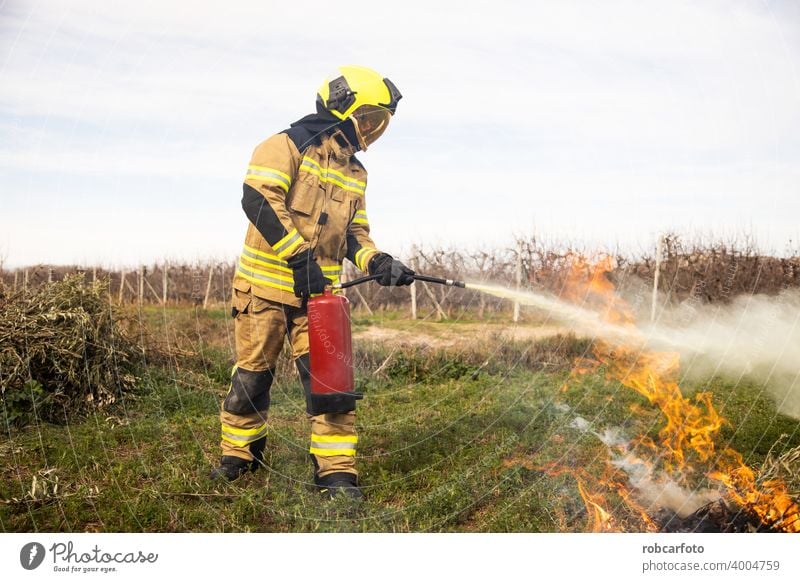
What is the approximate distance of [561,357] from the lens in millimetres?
7230

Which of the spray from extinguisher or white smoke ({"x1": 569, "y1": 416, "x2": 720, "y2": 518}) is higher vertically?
the spray from extinguisher

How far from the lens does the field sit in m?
4.11

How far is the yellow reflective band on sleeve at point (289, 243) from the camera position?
4094mm

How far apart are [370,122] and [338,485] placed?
2.16 m

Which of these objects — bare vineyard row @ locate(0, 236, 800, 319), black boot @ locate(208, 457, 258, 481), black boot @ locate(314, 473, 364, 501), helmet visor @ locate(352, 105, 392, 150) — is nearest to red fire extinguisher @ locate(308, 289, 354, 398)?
black boot @ locate(314, 473, 364, 501)

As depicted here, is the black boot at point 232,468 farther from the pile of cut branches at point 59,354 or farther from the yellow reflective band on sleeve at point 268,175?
the yellow reflective band on sleeve at point 268,175

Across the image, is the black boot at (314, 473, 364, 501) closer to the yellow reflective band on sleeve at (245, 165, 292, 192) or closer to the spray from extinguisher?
the spray from extinguisher

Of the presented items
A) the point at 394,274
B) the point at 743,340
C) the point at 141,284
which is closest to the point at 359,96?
the point at 394,274

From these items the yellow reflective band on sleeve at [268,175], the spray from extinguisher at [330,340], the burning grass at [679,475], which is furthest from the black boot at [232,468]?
the burning grass at [679,475]

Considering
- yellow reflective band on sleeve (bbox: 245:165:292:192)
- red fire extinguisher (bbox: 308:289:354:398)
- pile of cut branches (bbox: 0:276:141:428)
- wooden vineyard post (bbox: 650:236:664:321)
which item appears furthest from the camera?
wooden vineyard post (bbox: 650:236:664:321)

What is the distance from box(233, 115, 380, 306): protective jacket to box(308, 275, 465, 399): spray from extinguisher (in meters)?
0.34

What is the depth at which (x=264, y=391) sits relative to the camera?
4574 mm

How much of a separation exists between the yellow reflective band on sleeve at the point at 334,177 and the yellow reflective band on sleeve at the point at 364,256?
36cm
